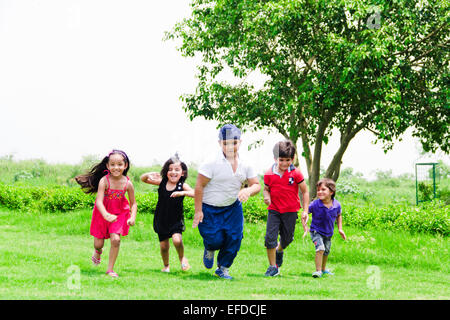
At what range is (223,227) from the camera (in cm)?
642

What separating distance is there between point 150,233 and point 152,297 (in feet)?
22.1

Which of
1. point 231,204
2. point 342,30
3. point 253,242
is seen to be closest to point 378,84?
point 342,30

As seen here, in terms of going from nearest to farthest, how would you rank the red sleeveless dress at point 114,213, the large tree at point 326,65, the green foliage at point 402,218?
the red sleeveless dress at point 114,213
the green foliage at point 402,218
the large tree at point 326,65

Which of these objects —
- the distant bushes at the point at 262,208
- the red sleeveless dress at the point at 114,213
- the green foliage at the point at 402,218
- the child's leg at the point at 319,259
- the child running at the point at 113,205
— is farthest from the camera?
the distant bushes at the point at 262,208

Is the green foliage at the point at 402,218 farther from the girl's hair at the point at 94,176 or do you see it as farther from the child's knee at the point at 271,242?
the girl's hair at the point at 94,176

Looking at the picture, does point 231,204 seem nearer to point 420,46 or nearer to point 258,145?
point 258,145

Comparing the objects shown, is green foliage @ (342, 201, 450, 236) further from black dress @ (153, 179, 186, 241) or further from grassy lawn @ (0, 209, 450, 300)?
black dress @ (153, 179, 186, 241)

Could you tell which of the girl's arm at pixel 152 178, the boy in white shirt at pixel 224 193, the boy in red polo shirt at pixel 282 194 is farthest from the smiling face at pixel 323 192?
the girl's arm at pixel 152 178

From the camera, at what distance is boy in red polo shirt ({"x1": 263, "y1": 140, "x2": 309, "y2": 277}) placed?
22.4ft

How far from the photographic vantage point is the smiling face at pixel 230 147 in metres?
6.18

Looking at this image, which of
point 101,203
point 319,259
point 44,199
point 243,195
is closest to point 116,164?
point 101,203

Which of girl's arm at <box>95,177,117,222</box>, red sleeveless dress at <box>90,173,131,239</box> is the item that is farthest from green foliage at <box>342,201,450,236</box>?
girl's arm at <box>95,177,117,222</box>

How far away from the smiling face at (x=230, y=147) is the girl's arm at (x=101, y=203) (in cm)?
164

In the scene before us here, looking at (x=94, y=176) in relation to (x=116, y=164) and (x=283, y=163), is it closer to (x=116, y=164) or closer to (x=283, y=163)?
(x=116, y=164)
